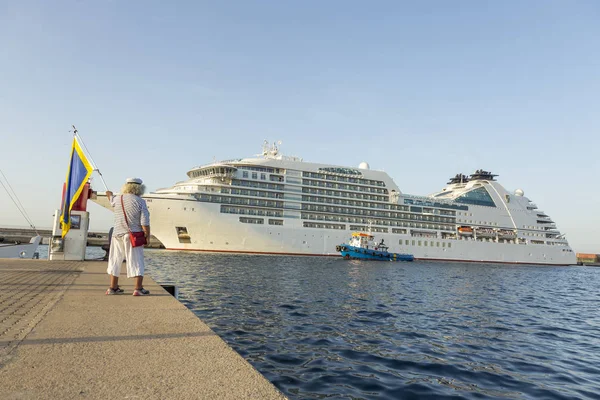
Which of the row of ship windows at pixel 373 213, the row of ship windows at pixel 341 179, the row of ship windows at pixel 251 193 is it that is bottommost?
the row of ship windows at pixel 373 213

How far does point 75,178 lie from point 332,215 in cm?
4795

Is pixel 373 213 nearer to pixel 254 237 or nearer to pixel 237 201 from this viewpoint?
pixel 254 237

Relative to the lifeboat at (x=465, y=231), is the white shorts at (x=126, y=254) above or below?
below

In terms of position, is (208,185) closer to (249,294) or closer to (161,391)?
(249,294)

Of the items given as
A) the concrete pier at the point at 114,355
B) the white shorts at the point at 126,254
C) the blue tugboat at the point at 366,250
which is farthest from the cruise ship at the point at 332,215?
the concrete pier at the point at 114,355

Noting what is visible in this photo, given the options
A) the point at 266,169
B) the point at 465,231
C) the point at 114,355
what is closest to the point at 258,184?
the point at 266,169

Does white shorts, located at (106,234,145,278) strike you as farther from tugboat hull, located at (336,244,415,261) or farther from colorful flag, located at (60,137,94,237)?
tugboat hull, located at (336,244,415,261)

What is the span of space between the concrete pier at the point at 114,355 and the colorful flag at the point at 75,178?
20.6 feet

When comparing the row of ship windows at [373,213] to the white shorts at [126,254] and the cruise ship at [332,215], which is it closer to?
the cruise ship at [332,215]

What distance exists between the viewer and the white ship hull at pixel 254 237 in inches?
1852

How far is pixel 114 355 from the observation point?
3277 millimetres

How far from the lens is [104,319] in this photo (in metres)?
4.67

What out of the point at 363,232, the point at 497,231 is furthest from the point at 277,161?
the point at 497,231

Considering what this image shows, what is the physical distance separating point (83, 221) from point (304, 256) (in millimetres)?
40416
